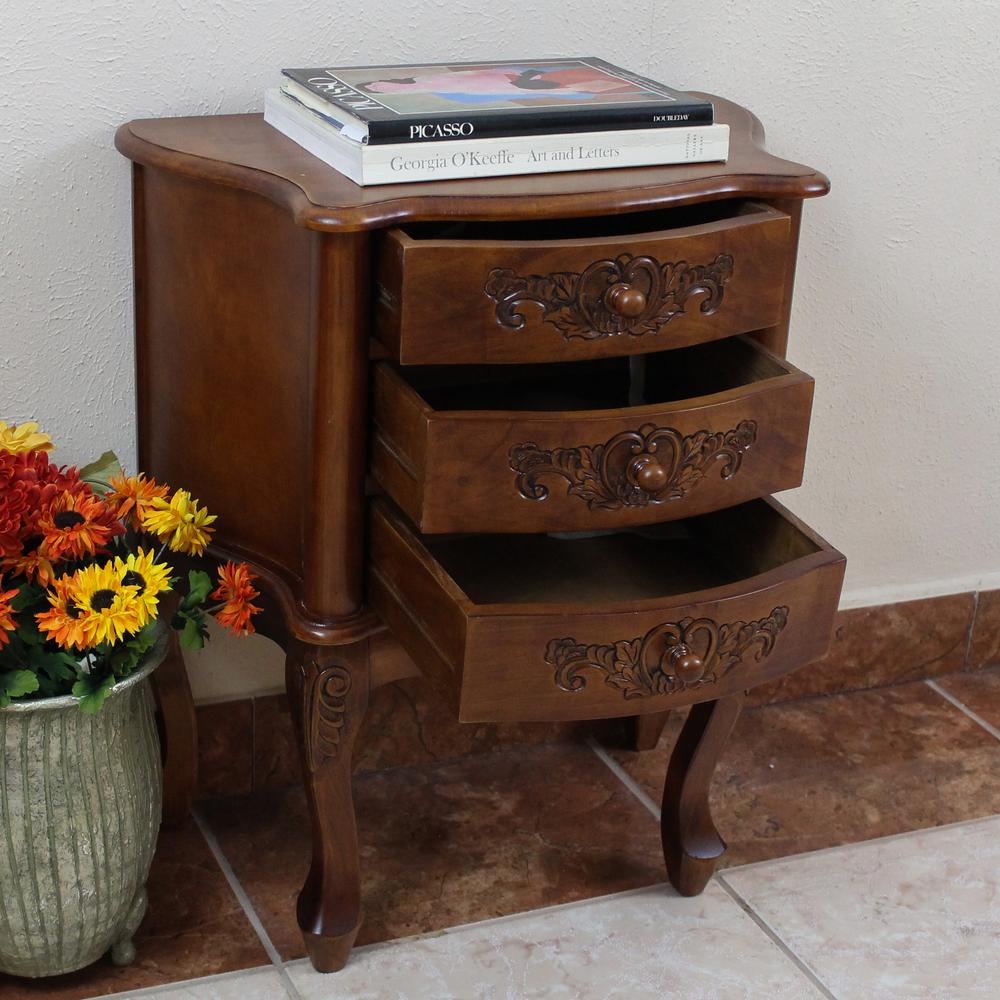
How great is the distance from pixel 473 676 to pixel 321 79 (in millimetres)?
513

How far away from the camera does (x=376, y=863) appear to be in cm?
147

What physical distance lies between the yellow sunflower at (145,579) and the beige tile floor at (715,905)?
0.39m

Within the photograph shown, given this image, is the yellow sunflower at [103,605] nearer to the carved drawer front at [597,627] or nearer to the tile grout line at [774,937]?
the carved drawer front at [597,627]

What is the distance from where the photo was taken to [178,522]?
3.94 feet

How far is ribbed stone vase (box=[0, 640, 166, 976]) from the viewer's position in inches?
45.6

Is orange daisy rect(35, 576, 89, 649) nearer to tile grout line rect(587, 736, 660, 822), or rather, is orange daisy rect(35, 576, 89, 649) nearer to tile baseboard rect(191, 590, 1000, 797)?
tile baseboard rect(191, 590, 1000, 797)

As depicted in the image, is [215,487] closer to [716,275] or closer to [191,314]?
[191,314]

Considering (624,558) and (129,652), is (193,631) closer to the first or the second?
(129,652)

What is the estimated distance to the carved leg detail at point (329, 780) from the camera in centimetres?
121

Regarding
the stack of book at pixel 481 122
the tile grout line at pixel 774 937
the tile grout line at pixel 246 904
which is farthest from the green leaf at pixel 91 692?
the tile grout line at pixel 774 937

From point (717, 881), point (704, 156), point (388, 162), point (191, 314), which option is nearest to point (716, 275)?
point (704, 156)

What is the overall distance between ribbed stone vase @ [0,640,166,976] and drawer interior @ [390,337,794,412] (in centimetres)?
36

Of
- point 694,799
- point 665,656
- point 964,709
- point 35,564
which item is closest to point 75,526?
point 35,564

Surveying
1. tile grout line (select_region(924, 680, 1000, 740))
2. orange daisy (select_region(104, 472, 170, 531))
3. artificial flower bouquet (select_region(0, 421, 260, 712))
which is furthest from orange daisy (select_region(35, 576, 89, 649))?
tile grout line (select_region(924, 680, 1000, 740))
